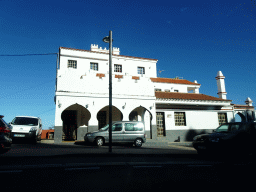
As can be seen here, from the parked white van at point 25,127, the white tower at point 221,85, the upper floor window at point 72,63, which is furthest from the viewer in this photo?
the white tower at point 221,85

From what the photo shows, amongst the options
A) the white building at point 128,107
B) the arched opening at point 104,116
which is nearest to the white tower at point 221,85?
the white building at point 128,107

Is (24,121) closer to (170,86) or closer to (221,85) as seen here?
(170,86)

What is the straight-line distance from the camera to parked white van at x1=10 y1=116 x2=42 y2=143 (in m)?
13.1

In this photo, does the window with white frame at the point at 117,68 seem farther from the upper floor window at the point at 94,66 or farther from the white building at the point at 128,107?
the white building at the point at 128,107

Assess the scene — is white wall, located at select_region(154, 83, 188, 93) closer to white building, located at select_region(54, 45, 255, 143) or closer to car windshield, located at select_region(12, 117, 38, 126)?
white building, located at select_region(54, 45, 255, 143)

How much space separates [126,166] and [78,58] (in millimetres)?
21795

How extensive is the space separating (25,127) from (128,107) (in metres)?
8.90

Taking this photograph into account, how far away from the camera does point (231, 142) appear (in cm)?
882

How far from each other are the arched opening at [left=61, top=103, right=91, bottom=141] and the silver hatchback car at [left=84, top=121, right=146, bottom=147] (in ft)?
11.9

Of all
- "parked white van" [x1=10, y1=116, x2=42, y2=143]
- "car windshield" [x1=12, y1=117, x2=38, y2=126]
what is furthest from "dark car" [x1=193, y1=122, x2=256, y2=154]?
"car windshield" [x1=12, y1=117, x2=38, y2=126]

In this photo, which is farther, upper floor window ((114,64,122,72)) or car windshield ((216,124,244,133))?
upper floor window ((114,64,122,72))

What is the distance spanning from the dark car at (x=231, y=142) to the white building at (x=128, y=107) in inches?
363

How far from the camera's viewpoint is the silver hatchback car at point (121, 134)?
14.2 m

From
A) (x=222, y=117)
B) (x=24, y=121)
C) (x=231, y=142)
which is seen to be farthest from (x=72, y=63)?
(x=231, y=142)
